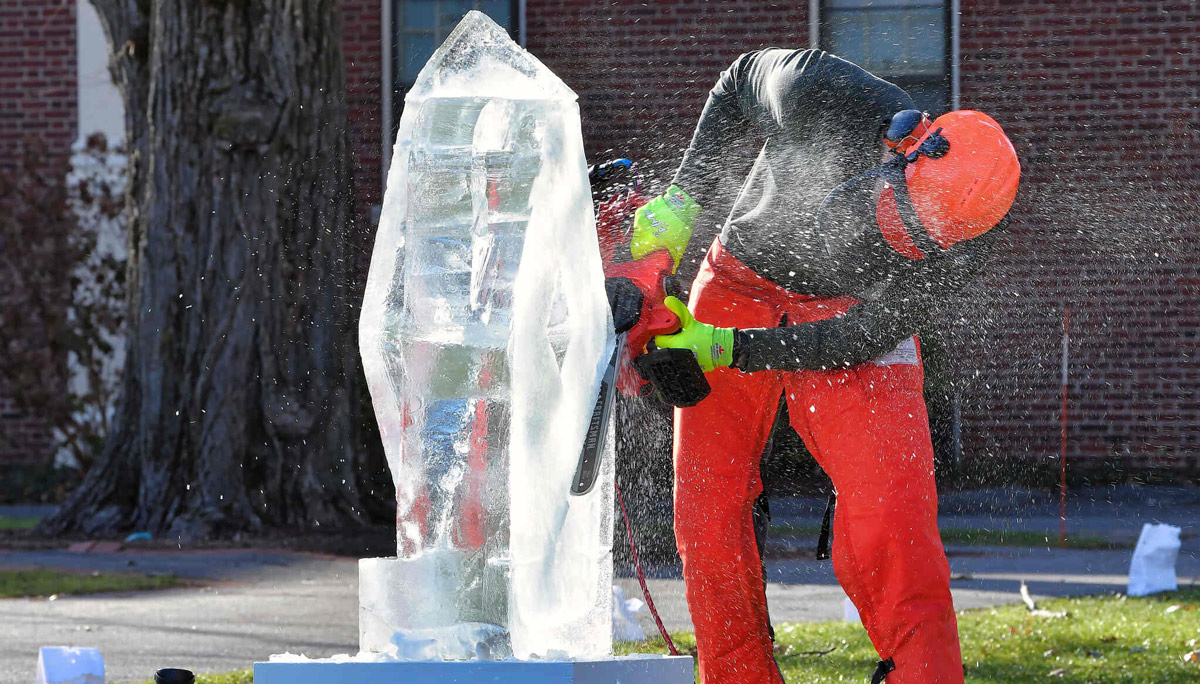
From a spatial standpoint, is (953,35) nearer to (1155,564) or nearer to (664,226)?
(1155,564)

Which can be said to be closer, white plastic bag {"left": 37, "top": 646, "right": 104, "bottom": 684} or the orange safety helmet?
the orange safety helmet

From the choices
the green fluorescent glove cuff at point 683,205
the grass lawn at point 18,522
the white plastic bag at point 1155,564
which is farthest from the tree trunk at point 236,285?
the green fluorescent glove cuff at point 683,205

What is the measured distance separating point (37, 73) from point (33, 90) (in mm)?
137

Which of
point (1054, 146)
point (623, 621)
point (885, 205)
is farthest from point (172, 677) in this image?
point (1054, 146)

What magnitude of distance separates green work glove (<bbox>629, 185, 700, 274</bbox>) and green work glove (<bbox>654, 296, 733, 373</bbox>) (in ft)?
1.41

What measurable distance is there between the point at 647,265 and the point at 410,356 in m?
1.10

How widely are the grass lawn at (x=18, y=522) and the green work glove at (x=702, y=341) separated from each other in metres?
6.87

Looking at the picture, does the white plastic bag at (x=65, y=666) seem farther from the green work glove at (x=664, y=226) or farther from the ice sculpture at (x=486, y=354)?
the green work glove at (x=664, y=226)

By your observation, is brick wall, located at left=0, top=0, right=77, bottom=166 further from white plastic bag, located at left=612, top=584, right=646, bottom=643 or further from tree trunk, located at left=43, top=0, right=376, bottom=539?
white plastic bag, located at left=612, top=584, right=646, bottom=643

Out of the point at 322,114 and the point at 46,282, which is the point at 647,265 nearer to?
the point at 322,114

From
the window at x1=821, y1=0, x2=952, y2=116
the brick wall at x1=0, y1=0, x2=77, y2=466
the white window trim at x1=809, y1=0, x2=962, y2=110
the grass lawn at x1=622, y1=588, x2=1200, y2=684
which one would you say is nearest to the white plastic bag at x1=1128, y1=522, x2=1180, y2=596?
the grass lawn at x1=622, y1=588, x2=1200, y2=684

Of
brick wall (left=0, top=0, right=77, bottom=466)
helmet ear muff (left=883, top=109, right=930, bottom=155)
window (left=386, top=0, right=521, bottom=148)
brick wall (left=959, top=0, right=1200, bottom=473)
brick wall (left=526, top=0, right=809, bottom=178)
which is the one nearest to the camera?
helmet ear muff (left=883, top=109, right=930, bottom=155)

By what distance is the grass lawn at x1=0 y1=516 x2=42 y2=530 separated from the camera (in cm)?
973

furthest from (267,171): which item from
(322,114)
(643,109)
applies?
(643,109)
